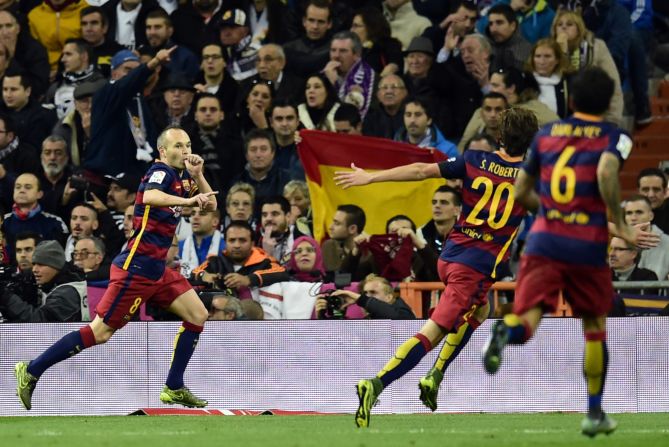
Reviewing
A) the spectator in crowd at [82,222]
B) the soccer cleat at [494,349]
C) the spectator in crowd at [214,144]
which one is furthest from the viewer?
the spectator in crowd at [214,144]

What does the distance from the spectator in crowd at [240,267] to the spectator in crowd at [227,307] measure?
0.83 ft

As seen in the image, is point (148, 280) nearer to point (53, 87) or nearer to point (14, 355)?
point (14, 355)

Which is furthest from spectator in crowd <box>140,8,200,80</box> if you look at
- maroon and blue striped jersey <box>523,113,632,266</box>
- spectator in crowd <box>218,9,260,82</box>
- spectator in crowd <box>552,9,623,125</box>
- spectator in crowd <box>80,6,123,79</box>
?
maroon and blue striped jersey <box>523,113,632,266</box>

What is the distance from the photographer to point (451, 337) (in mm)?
12492

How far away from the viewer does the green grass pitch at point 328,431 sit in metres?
10.1

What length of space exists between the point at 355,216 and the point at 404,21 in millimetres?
4471

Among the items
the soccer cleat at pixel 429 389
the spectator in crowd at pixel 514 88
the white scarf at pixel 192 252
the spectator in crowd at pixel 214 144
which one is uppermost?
the spectator in crowd at pixel 514 88

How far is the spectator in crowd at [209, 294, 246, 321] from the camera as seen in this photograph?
1486 cm

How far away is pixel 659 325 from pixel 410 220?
2944 millimetres

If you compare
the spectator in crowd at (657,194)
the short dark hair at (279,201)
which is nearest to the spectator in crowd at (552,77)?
the spectator in crowd at (657,194)

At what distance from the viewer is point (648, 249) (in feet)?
51.0

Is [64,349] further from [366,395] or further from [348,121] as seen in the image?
[348,121]

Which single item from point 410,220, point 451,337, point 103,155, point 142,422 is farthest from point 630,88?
point 142,422

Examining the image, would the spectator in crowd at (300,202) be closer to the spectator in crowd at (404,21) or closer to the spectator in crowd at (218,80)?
the spectator in crowd at (218,80)
